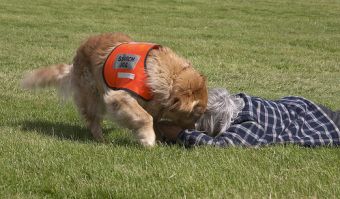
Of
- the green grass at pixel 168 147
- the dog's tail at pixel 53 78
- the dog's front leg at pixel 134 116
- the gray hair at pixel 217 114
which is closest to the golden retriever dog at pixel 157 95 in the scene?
the dog's front leg at pixel 134 116

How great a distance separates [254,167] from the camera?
450cm

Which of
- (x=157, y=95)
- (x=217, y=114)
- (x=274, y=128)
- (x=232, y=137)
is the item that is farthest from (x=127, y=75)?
(x=274, y=128)

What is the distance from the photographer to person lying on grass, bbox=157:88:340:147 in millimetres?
5375

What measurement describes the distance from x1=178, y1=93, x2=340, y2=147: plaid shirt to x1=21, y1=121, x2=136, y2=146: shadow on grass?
0.75 meters

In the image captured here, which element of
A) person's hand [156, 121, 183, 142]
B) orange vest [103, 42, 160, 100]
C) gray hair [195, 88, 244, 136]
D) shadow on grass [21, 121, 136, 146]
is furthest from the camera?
shadow on grass [21, 121, 136, 146]

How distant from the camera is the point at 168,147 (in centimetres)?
530

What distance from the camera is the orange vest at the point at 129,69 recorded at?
17.5 ft

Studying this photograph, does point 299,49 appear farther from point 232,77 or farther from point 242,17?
point 242,17

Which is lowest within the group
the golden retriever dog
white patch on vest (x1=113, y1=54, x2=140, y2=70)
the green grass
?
the green grass

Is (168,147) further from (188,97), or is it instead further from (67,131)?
(67,131)

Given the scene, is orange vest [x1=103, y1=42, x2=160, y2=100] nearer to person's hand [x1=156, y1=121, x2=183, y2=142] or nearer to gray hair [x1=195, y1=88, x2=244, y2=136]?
person's hand [x1=156, y1=121, x2=183, y2=142]

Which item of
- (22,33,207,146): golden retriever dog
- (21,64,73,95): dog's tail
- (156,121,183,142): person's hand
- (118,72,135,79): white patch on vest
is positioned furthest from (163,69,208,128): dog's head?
(21,64,73,95): dog's tail

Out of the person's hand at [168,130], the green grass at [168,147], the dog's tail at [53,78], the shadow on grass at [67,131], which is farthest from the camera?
the dog's tail at [53,78]

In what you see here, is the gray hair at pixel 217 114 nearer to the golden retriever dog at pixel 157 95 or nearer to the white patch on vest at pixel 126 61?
the golden retriever dog at pixel 157 95
